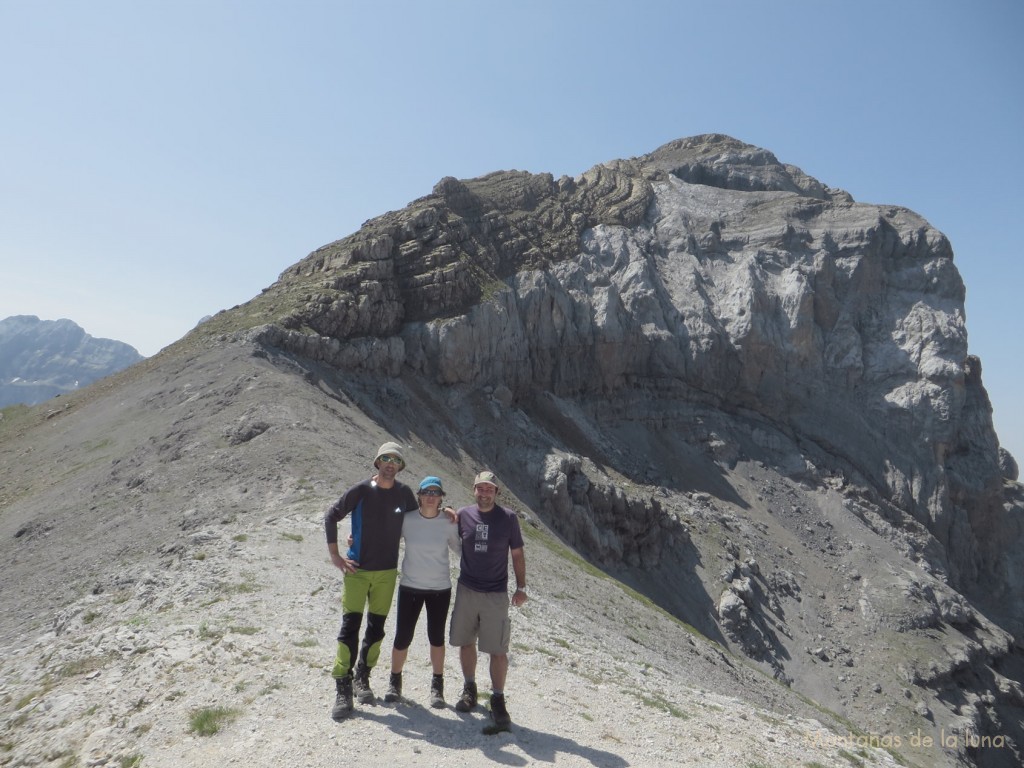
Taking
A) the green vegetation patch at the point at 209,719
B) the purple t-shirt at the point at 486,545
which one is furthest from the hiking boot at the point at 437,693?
the green vegetation patch at the point at 209,719

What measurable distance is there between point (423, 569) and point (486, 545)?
1.02m

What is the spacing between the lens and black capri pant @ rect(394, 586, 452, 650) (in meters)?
9.74

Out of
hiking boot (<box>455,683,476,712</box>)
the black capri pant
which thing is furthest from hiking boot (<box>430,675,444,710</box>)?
the black capri pant

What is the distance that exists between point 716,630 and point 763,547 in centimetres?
1321

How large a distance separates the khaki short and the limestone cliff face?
148 ft

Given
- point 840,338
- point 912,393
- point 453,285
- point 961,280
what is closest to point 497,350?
point 453,285

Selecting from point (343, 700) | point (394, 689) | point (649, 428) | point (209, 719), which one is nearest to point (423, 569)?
point (394, 689)

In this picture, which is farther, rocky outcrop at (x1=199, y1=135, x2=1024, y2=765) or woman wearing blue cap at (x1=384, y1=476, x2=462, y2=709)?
rocky outcrop at (x1=199, y1=135, x2=1024, y2=765)

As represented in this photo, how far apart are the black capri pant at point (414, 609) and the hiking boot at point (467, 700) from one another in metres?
0.93

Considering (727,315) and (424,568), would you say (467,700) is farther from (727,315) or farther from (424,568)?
(727,315)

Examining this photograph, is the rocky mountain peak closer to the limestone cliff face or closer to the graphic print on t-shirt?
the limestone cliff face

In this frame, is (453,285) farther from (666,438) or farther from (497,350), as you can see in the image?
(666,438)

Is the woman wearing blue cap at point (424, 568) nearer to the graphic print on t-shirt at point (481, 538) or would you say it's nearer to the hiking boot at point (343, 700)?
the graphic print on t-shirt at point (481, 538)

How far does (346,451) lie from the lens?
30.4m
